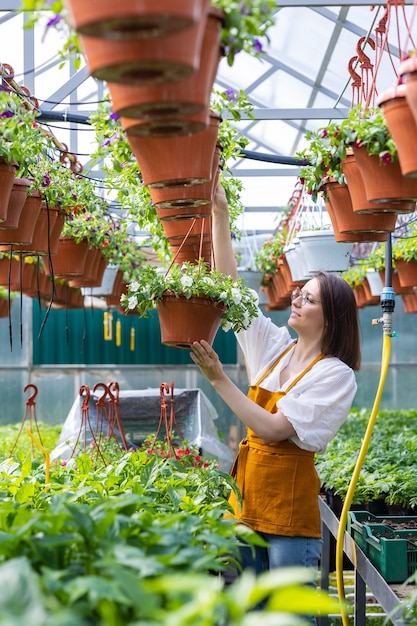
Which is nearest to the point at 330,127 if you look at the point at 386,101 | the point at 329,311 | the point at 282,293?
the point at 386,101

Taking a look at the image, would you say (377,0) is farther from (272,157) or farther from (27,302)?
(27,302)

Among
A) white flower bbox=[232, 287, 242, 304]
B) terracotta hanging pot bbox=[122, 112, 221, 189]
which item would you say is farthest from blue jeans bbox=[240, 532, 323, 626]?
terracotta hanging pot bbox=[122, 112, 221, 189]

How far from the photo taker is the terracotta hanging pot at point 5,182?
109 inches

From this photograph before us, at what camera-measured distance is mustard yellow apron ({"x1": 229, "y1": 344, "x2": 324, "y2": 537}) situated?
308 centimetres

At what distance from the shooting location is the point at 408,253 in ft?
19.2

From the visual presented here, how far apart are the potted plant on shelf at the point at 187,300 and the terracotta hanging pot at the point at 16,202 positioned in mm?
477

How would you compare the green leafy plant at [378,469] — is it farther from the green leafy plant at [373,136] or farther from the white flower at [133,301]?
the green leafy plant at [373,136]

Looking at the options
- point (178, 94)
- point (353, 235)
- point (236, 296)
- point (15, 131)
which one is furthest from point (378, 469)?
point (178, 94)

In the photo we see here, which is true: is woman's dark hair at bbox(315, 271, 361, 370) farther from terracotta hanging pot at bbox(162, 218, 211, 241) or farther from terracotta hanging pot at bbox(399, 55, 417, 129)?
terracotta hanging pot at bbox(399, 55, 417, 129)

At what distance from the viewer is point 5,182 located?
2.80 metres

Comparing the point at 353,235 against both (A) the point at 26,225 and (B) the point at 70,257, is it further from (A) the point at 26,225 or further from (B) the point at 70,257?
(B) the point at 70,257

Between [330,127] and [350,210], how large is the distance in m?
0.40

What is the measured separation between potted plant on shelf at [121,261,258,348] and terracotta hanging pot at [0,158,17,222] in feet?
1.84

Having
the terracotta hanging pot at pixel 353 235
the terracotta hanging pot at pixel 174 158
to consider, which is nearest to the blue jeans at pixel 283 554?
the terracotta hanging pot at pixel 353 235
